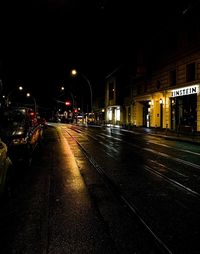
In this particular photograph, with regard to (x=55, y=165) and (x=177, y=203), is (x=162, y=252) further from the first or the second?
(x=55, y=165)

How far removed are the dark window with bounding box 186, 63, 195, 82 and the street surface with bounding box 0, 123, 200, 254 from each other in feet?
63.7

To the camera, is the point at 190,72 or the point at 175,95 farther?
the point at 175,95

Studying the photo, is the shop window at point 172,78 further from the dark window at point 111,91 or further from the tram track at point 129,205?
the dark window at point 111,91

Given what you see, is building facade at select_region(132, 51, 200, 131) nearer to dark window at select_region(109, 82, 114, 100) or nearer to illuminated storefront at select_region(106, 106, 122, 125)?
illuminated storefront at select_region(106, 106, 122, 125)

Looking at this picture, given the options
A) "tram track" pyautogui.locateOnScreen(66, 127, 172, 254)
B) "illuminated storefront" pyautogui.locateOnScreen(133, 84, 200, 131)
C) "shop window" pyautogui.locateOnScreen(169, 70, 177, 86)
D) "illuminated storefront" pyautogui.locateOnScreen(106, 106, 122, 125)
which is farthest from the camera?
"illuminated storefront" pyautogui.locateOnScreen(106, 106, 122, 125)

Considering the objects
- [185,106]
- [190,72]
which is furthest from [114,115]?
[190,72]

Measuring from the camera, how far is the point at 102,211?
18.0 ft

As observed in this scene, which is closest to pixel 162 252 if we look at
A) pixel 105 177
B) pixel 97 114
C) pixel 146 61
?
pixel 105 177

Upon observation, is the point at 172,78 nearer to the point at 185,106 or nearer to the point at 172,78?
the point at 172,78

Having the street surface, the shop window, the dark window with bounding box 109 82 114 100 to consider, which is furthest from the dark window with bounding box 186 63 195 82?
the dark window with bounding box 109 82 114 100

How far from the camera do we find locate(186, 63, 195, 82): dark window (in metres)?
27.3

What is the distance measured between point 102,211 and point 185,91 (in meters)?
24.2

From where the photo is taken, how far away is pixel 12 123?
10734mm

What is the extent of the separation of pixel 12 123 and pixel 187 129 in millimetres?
19878
